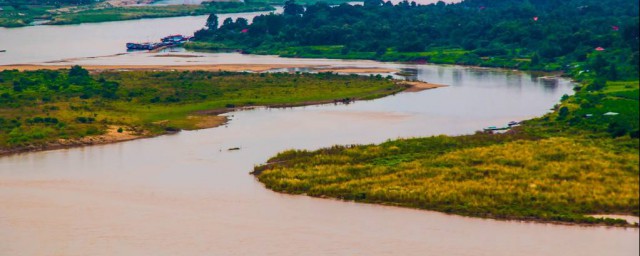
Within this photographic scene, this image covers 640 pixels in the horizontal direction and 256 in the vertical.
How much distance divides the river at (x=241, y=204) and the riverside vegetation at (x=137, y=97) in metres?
1.69

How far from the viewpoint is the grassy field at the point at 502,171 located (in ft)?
81.4

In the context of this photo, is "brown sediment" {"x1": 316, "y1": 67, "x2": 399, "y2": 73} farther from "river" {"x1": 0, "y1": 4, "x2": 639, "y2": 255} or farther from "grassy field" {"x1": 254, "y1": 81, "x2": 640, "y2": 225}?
"grassy field" {"x1": 254, "y1": 81, "x2": 640, "y2": 225}

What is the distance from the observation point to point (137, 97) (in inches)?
1943

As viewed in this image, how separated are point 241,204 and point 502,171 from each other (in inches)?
298

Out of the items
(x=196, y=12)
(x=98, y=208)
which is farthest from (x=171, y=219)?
(x=196, y=12)

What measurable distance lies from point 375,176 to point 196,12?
90.8 m

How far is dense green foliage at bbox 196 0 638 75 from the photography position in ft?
212

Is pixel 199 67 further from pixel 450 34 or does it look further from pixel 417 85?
pixel 450 34

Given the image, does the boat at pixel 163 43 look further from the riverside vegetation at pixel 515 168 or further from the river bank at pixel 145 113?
the riverside vegetation at pixel 515 168

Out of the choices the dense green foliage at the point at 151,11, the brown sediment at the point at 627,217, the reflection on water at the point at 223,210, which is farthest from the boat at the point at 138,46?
the brown sediment at the point at 627,217

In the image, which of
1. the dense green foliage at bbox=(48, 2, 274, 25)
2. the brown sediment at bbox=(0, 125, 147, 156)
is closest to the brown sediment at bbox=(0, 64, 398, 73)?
the brown sediment at bbox=(0, 125, 147, 156)

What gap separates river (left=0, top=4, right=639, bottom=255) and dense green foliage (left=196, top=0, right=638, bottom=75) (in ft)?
50.7

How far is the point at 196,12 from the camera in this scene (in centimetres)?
11825

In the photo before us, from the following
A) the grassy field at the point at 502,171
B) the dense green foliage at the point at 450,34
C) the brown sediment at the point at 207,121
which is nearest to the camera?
the grassy field at the point at 502,171
